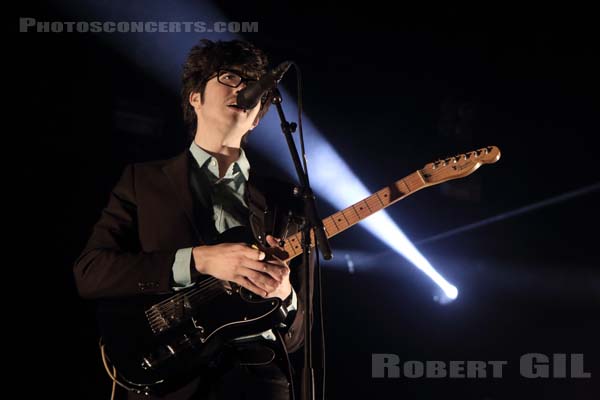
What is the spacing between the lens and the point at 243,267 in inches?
82.2

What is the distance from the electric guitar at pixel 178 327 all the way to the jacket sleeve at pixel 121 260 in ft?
0.27

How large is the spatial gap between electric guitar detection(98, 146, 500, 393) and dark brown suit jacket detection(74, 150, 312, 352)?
0.26ft

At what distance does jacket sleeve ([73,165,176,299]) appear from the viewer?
2.22 m

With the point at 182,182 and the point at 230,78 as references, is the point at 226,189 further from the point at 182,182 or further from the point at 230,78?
the point at 230,78

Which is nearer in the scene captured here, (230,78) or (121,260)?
(121,260)

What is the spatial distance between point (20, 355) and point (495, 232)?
3.86 meters

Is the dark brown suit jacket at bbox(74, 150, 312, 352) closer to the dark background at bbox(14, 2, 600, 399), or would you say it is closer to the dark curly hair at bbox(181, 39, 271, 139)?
the dark curly hair at bbox(181, 39, 271, 139)

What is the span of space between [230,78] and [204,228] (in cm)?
67

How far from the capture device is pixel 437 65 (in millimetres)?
5289

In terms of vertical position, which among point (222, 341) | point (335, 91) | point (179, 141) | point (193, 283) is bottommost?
point (222, 341)

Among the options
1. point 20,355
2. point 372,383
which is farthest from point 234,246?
point 372,383

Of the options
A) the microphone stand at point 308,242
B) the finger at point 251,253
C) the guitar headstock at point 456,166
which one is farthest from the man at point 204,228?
the guitar headstock at point 456,166

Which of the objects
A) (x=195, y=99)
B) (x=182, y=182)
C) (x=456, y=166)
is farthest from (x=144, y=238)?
(x=456, y=166)

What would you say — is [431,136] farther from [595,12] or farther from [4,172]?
[4,172]
